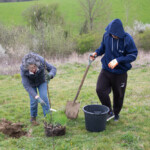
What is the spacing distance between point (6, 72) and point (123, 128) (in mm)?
8053

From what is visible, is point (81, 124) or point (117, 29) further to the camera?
point (81, 124)

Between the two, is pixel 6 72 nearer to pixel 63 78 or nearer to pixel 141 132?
pixel 63 78

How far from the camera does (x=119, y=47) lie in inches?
140

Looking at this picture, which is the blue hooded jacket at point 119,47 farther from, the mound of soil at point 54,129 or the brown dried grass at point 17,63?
the brown dried grass at point 17,63

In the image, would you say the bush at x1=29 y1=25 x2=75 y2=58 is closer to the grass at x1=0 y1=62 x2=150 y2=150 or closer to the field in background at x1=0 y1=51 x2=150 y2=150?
the field in background at x1=0 y1=51 x2=150 y2=150

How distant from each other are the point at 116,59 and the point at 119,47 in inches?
12.2

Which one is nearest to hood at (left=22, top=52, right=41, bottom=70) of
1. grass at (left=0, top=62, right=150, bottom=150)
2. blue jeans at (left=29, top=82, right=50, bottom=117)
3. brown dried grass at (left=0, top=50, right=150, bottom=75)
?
blue jeans at (left=29, top=82, right=50, bottom=117)

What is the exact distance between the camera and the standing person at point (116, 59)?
136 inches

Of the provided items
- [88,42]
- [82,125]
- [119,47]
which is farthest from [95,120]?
[88,42]

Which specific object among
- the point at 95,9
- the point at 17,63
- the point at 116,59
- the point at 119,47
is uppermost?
the point at 95,9

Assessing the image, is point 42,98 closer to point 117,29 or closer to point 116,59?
point 116,59

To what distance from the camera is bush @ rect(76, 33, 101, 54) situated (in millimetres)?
15219

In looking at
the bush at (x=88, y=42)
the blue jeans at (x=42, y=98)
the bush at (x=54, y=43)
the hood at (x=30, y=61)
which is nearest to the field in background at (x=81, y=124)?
the blue jeans at (x=42, y=98)

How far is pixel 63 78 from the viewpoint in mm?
9109
